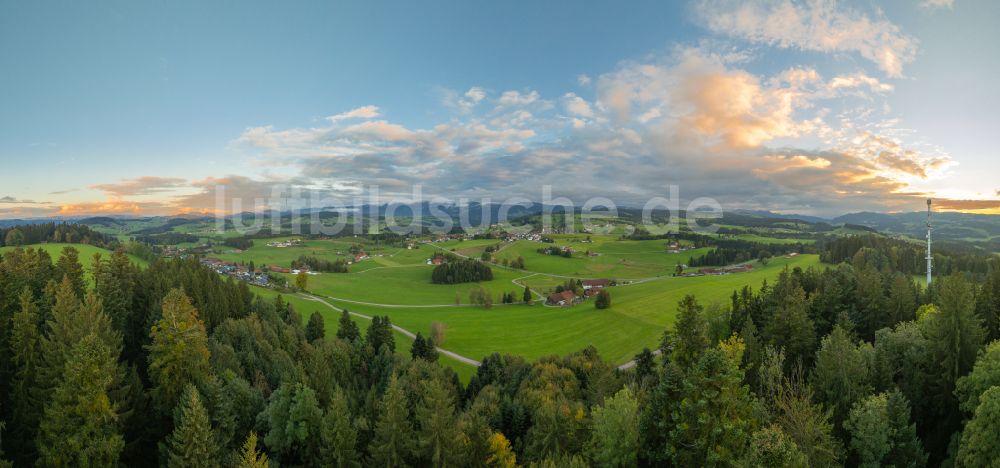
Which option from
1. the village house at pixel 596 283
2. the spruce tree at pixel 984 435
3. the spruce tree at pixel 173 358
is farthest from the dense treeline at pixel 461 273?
the spruce tree at pixel 984 435

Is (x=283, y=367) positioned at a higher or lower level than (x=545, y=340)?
higher

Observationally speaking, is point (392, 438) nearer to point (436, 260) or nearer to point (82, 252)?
point (82, 252)

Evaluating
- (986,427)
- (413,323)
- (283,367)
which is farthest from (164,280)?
(986,427)

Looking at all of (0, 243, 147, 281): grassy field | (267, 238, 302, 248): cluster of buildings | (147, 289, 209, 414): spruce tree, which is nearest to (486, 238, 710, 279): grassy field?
(267, 238, 302, 248): cluster of buildings

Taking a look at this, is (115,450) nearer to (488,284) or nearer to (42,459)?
(42,459)

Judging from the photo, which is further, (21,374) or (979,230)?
(979,230)

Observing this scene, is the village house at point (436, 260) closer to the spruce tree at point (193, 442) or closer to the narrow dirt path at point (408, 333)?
the narrow dirt path at point (408, 333)

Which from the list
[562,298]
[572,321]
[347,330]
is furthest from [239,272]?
[572,321]
